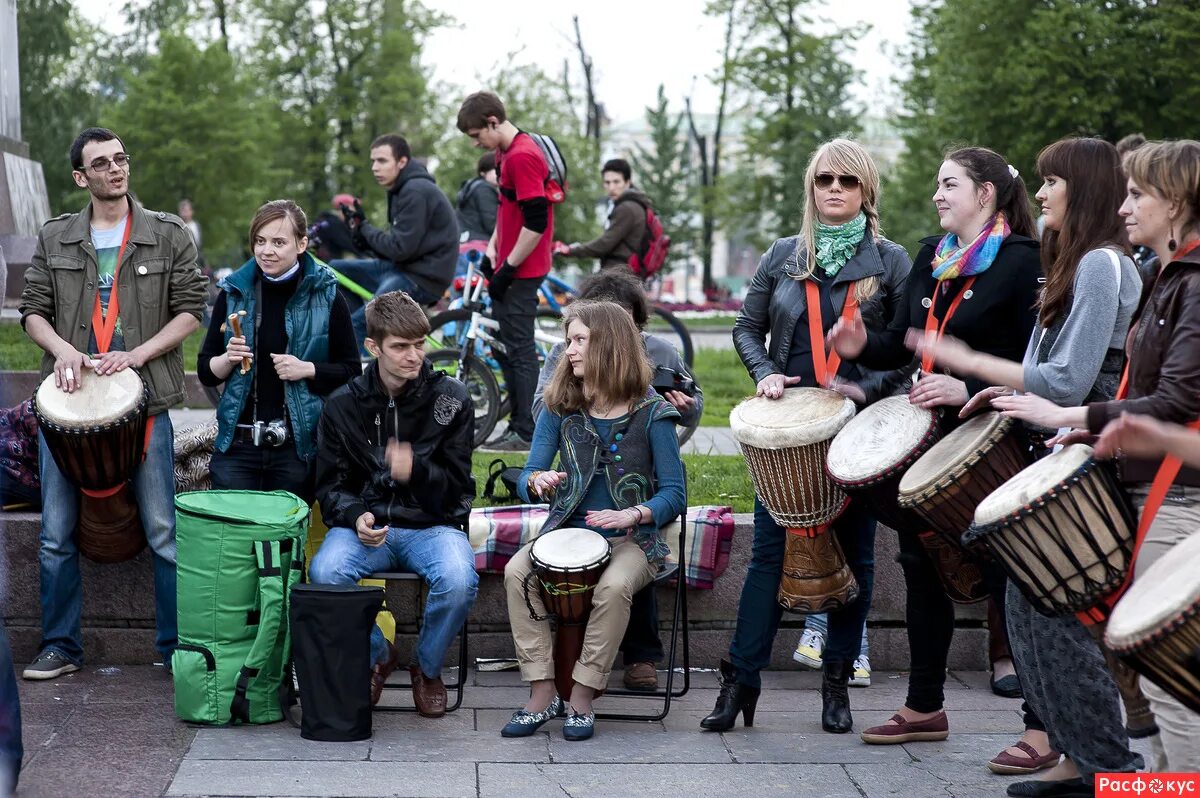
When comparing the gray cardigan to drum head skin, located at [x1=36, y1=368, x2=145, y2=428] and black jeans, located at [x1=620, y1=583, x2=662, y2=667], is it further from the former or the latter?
drum head skin, located at [x1=36, y1=368, x2=145, y2=428]

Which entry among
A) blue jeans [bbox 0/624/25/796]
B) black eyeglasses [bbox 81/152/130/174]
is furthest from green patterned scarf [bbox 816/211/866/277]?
blue jeans [bbox 0/624/25/796]

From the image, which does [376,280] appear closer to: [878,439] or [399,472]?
[399,472]

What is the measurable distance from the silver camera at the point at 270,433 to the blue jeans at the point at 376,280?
3164mm

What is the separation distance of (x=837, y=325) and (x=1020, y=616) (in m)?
1.18

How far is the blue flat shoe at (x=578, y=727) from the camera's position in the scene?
16.5ft

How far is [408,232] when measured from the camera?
8633 millimetres

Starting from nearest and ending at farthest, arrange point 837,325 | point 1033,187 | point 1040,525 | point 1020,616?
point 1040,525
point 1020,616
point 837,325
point 1033,187

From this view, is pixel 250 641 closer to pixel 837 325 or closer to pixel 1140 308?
pixel 837 325

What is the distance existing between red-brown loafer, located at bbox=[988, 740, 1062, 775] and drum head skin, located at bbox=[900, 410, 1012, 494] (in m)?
1.06

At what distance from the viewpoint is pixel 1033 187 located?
94.7 ft

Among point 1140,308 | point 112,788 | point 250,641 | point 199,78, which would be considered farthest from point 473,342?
point 199,78

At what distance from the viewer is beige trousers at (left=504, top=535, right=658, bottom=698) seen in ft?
16.7

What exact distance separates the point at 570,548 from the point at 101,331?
7.05 ft

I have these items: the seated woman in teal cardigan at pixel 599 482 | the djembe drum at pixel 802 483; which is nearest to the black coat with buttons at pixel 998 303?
the djembe drum at pixel 802 483
